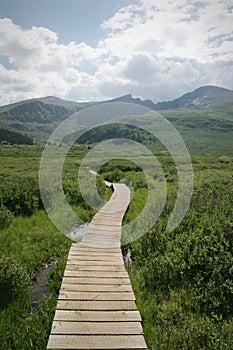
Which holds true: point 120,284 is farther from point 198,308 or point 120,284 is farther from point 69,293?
point 198,308

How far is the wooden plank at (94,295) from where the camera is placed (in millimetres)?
7791

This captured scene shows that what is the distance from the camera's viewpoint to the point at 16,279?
28.1ft

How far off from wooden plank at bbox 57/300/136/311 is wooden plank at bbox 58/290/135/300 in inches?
6.1

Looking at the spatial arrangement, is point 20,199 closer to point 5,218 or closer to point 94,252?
point 5,218

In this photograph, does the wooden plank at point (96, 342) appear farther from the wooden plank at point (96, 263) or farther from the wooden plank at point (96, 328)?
the wooden plank at point (96, 263)

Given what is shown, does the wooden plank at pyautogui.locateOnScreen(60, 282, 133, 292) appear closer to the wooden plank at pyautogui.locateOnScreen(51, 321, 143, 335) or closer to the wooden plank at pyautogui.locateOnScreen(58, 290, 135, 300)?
the wooden plank at pyautogui.locateOnScreen(58, 290, 135, 300)

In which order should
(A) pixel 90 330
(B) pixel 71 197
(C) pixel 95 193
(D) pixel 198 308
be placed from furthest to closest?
(C) pixel 95 193, (B) pixel 71 197, (D) pixel 198 308, (A) pixel 90 330

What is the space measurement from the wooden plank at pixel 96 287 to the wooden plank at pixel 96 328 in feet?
5.16

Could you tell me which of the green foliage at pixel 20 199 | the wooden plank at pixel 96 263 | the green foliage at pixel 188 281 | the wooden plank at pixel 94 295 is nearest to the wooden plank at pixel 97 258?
the wooden plank at pixel 96 263

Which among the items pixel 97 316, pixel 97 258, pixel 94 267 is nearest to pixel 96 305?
pixel 97 316

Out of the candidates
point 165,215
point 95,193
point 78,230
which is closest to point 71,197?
point 95,193

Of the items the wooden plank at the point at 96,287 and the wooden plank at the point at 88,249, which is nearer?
the wooden plank at the point at 96,287

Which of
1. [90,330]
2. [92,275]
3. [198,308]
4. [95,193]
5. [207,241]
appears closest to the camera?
[90,330]

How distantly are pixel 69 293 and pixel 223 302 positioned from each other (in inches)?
169
